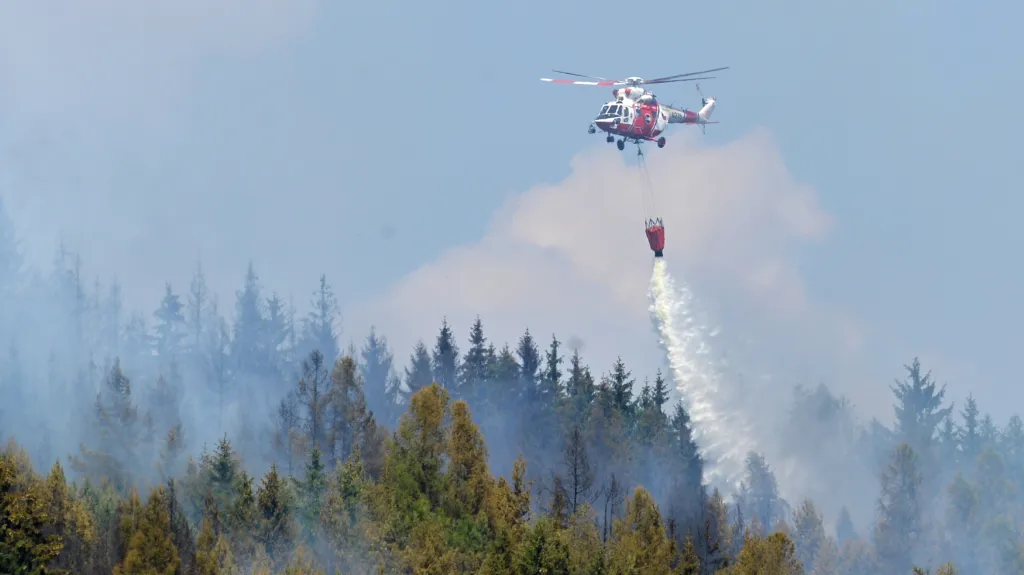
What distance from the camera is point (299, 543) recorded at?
86.7 m

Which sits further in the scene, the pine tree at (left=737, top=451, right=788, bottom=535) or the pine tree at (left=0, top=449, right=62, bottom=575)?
the pine tree at (left=737, top=451, right=788, bottom=535)

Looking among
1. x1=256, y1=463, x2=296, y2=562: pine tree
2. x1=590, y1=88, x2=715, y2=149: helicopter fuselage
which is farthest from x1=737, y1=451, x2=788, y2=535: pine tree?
x1=256, y1=463, x2=296, y2=562: pine tree

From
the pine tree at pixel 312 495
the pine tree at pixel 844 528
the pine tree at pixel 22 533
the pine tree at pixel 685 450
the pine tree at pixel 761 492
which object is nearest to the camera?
the pine tree at pixel 22 533

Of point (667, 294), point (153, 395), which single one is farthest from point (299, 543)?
point (153, 395)

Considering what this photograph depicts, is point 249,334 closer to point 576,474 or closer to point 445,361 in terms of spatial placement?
point 445,361

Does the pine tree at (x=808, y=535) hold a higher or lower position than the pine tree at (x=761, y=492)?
lower

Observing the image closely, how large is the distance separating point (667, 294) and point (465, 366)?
27134 millimetres

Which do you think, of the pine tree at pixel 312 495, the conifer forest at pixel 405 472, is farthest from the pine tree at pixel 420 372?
the pine tree at pixel 312 495

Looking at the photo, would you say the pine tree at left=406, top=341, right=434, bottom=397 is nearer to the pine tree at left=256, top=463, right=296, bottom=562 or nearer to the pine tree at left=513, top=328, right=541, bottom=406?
the pine tree at left=513, top=328, right=541, bottom=406

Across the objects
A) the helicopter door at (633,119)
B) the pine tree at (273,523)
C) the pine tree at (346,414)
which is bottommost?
the pine tree at (273,523)

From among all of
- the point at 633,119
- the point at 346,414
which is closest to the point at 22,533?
the point at 346,414

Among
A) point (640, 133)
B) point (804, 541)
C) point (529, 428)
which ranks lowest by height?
point (804, 541)

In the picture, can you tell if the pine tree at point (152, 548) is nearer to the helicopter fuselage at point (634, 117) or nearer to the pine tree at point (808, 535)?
the helicopter fuselage at point (634, 117)

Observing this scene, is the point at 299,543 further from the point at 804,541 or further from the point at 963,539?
the point at 963,539
